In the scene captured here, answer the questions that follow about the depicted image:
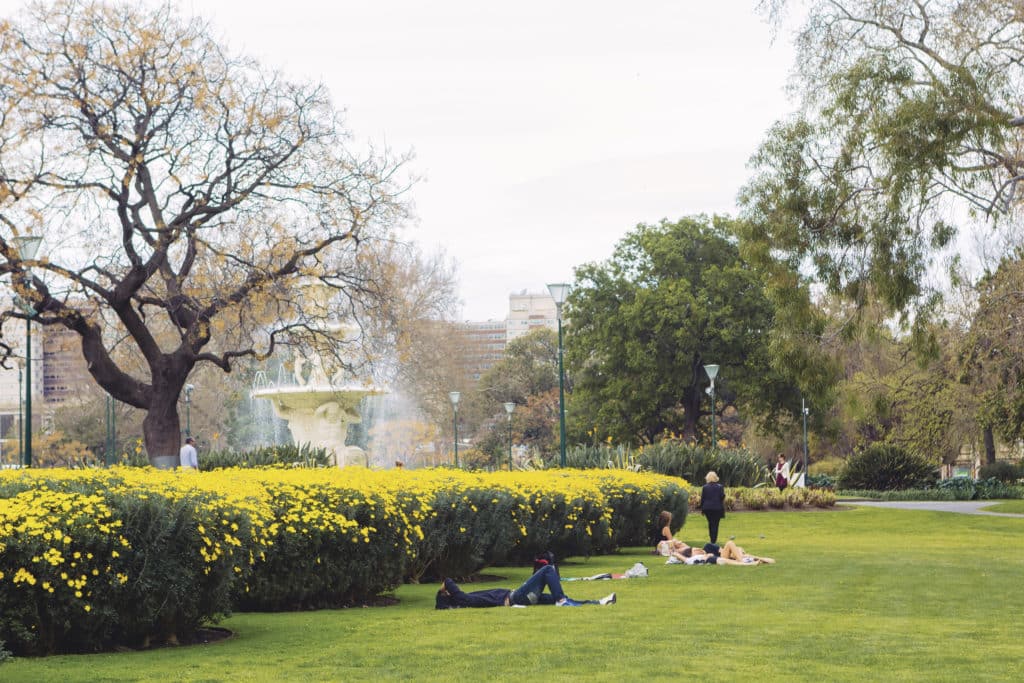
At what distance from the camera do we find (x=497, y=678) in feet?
30.1

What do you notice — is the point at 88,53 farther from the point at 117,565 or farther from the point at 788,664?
the point at 788,664

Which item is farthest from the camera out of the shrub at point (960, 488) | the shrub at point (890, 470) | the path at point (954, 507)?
the shrub at point (890, 470)

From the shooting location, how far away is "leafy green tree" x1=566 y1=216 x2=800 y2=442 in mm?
52812

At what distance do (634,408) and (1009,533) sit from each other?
85.7 ft

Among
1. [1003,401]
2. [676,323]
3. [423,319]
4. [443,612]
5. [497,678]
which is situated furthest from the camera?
[423,319]

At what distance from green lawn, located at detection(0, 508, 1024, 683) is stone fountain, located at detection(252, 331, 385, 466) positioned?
20.8 metres

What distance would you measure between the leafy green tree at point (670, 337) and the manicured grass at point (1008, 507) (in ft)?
36.5

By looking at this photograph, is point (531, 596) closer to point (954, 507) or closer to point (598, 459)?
point (598, 459)

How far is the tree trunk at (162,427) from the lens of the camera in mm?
27484

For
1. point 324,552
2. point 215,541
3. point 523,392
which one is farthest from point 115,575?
point 523,392

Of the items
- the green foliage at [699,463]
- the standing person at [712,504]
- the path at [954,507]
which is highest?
the green foliage at [699,463]

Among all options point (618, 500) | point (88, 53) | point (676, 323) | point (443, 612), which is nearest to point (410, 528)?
point (443, 612)

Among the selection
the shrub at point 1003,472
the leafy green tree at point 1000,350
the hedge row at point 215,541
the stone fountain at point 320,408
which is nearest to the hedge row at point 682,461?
the stone fountain at point 320,408

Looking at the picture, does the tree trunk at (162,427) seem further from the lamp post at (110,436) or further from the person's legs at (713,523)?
the lamp post at (110,436)
